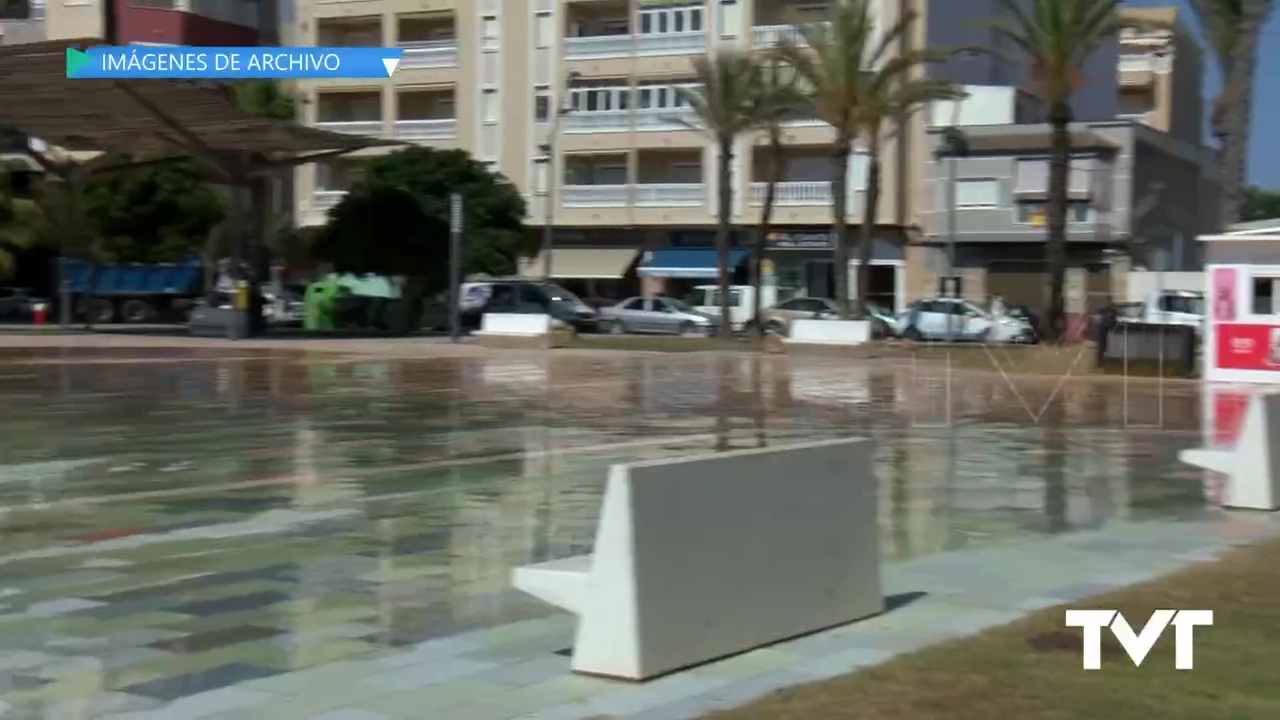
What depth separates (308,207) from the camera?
6950 centimetres

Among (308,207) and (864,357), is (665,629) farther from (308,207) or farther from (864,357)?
(308,207)

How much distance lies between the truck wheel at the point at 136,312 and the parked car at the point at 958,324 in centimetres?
2569

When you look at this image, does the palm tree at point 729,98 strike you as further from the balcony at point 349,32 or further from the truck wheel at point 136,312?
the balcony at point 349,32

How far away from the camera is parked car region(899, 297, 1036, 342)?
48.4 meters

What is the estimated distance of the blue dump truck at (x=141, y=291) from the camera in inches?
2258

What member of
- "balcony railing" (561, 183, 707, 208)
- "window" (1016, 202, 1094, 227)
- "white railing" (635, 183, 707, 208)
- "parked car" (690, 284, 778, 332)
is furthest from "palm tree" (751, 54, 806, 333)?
"window" (1016, 202, 1094, 227)

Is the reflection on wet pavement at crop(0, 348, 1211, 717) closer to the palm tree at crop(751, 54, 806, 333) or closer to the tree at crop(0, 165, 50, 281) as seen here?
the palm tree at crop(751, 54, 806, 333)

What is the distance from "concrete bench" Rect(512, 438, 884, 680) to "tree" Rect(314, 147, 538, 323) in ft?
132

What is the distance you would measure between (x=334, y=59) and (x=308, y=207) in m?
15.4

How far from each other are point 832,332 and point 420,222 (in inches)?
569

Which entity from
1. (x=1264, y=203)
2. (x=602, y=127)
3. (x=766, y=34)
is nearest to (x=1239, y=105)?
(x=766, y=34)

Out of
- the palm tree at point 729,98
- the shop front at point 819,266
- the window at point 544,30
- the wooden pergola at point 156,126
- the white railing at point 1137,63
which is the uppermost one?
the white railing at point 1137,63

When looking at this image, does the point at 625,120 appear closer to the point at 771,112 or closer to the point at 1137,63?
the point at 771,112

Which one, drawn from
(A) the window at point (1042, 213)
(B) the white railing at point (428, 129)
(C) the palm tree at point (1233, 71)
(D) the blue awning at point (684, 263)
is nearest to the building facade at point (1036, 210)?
(A) the window at point (1042, 213)
